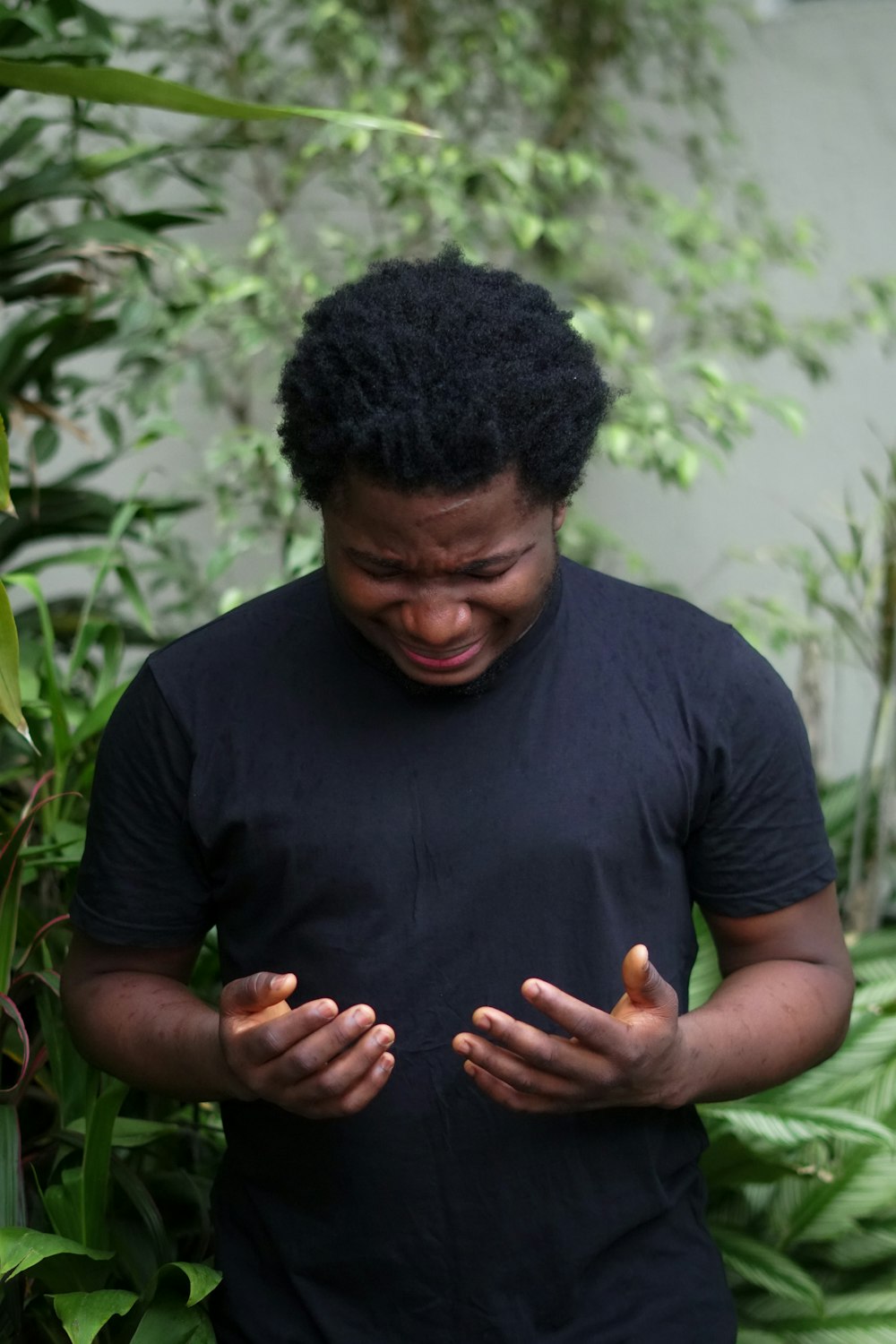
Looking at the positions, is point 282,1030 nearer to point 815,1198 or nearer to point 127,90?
point 127,90

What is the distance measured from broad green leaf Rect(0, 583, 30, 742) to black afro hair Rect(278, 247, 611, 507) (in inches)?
10.7

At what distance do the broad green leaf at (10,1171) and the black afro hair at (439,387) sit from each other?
2.62ft

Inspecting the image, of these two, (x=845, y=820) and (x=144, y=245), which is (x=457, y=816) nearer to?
(x=144, y=245)

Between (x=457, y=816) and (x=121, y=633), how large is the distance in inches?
52.2

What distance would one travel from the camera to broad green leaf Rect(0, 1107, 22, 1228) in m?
1.57

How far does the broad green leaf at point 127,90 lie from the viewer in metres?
1.61

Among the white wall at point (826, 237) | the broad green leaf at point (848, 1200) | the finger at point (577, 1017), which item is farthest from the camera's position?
the white wall at point (826, 237)

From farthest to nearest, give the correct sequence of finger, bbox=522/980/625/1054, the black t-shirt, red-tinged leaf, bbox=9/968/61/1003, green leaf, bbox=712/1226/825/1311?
green leaf, bbox=712/1226/825/1311
red-tinged leaf, bbox=9/968/61/1003
the black t-shirt
finger, bbox=522/980/625/1054

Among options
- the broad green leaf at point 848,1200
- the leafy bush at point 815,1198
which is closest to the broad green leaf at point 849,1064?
the leafy bush at point 815,1198

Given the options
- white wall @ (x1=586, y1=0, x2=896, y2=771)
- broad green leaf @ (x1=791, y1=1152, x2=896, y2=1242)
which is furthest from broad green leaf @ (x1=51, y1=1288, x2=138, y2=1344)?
white wall @ (x1=586, y1=0, x2=896, y2=771)

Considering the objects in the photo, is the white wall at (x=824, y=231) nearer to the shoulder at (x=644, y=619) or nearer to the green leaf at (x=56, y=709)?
the green leaf at (x=56, y=709)

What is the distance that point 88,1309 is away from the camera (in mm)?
1470

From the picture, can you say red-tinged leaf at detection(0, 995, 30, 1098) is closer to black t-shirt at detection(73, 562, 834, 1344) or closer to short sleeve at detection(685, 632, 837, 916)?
black t-shirt at detection(73, 562, 834, 1344)

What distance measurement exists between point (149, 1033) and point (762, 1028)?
1.79ft
